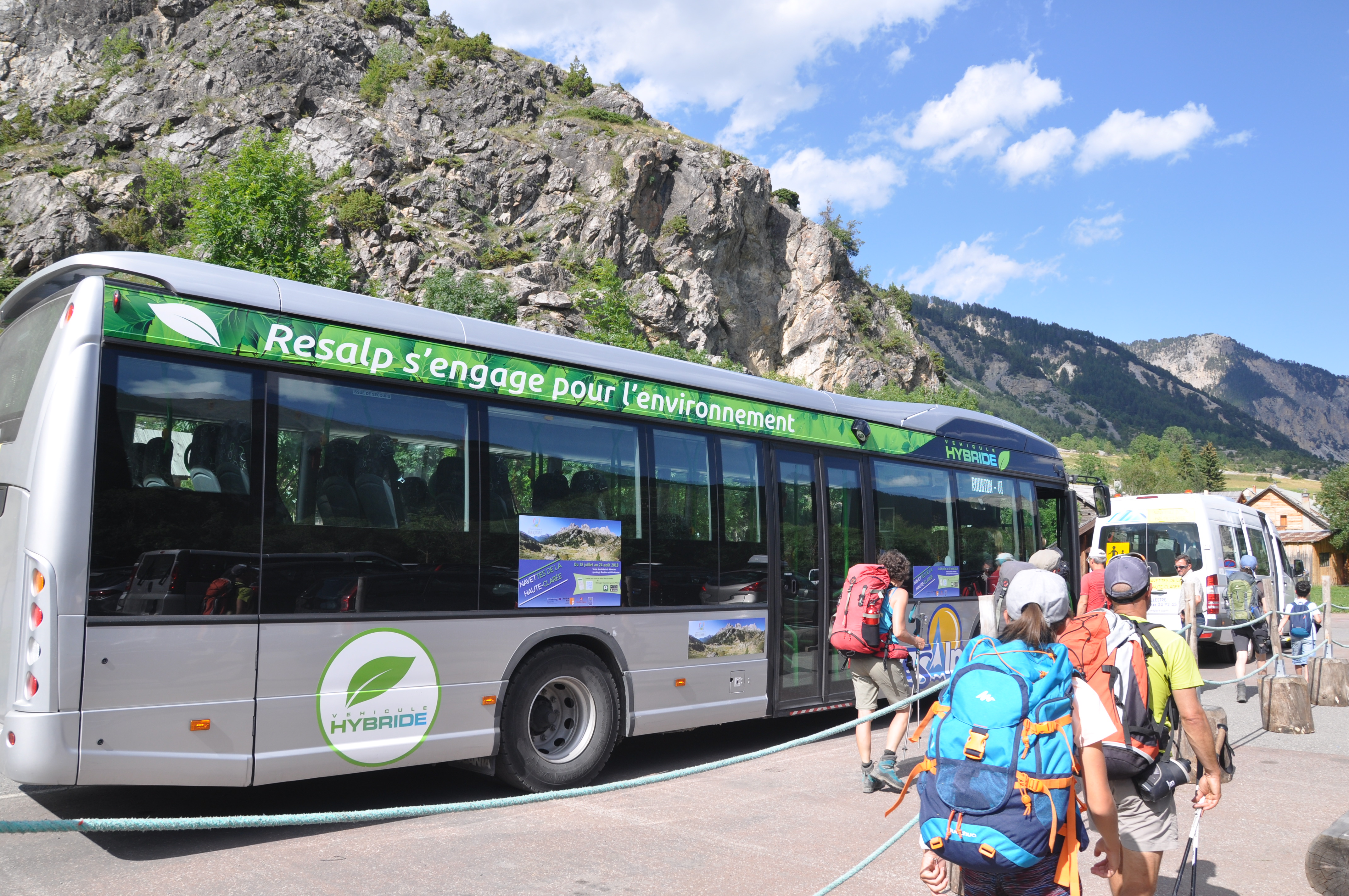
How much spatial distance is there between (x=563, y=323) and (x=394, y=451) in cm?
4968

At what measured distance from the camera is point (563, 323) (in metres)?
54.8

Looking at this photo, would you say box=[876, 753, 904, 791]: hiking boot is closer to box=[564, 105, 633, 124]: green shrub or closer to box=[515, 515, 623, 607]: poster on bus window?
box=[515, 515, 623, 607]: poster on bus window

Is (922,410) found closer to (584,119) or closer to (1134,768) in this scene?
(1134,768)

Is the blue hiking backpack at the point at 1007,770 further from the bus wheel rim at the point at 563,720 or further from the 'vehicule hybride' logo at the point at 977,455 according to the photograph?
the 'vehicule hybride' logo at the point at 977,455

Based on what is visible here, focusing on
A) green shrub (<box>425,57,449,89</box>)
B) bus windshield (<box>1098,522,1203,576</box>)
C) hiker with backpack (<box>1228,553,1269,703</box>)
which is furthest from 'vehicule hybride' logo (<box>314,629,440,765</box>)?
green shrub (<box>425,57,449,89</box>)

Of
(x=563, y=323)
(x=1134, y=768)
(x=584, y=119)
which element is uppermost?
(x=584, y=119)

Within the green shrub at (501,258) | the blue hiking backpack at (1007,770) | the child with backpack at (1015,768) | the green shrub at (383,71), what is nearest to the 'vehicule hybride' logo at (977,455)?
the child with backpack at (1015,768)

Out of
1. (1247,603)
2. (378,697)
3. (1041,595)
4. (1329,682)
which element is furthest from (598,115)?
(1041,595)

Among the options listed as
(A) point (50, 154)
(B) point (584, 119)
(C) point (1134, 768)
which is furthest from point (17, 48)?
(C) point (1134, 768)

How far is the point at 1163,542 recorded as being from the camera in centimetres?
1669

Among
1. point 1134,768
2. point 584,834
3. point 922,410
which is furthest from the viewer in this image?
point 922,410

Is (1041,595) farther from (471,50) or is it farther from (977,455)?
(471,50)

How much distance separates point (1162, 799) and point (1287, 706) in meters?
7.73

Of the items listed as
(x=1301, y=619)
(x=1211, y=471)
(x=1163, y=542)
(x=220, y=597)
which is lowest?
(x=1301, y=619)
